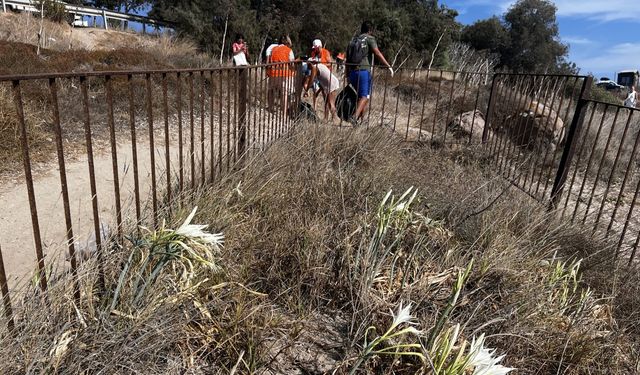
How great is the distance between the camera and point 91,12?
2284cm

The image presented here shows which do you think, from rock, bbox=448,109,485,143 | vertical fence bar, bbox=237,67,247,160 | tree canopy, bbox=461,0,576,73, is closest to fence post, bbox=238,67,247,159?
vertical fence bar, bbox=237,67,247,160

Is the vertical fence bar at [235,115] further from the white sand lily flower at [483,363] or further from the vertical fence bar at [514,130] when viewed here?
the vertical fence bar at [514,130]

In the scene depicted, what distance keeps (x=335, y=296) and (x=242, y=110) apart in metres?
2.16

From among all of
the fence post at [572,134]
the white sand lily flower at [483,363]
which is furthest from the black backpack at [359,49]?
the white sand lily flower at [483,363]

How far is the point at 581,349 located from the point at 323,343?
127 centimetres

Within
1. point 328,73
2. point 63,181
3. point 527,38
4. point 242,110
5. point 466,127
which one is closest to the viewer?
point 63,181

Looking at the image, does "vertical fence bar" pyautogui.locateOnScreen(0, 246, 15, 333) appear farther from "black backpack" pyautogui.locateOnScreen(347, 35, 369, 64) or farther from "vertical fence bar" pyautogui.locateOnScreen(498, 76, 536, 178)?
"black backpack" pyautogui.locateOnScreen(347, 35, 369, 64)

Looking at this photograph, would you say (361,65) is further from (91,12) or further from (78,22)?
(91,12)

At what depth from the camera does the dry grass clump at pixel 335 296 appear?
5.73 ft

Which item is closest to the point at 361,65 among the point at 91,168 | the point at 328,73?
the point at 328,73

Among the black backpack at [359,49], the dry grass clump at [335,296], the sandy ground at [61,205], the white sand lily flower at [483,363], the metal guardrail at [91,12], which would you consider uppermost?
the metal guardrail at [91,12]

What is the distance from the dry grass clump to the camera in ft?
5.73

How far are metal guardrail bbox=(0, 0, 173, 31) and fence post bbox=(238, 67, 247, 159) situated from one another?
19.6 meters

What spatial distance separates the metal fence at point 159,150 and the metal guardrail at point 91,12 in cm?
1599
